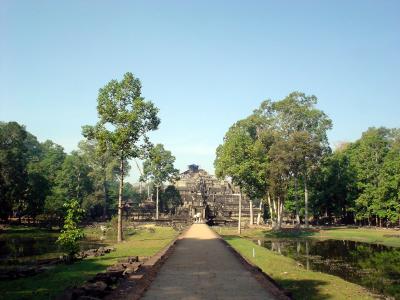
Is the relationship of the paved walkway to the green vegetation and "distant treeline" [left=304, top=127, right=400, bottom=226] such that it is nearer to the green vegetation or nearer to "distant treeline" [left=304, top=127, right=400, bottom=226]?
the green vegetation

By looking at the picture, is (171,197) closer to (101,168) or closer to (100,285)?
(101,168)

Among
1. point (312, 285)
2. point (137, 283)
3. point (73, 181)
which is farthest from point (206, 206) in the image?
point (137, 283)

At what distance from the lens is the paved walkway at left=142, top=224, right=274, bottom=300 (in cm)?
1272

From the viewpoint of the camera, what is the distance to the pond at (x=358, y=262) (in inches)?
839

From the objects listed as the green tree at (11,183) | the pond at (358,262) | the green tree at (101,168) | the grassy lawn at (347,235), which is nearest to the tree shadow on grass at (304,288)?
the pond at (358,262)

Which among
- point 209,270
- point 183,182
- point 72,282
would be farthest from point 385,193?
point 183,182

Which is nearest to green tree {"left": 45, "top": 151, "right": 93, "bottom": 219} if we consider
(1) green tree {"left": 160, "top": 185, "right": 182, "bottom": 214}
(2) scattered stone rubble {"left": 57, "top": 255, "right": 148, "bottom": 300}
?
(1) green tree {"left": 160, "top": 185, "right": 182, "bottom": 214}

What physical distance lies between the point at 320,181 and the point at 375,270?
4712 centimetres

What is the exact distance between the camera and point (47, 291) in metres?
15.0

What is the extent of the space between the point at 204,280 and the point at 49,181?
2476 inches

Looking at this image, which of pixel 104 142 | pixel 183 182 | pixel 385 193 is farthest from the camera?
pixel 183 182

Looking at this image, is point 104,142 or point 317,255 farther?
point 104,142

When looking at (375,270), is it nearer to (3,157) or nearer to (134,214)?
(3,157)

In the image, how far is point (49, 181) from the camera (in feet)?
234
